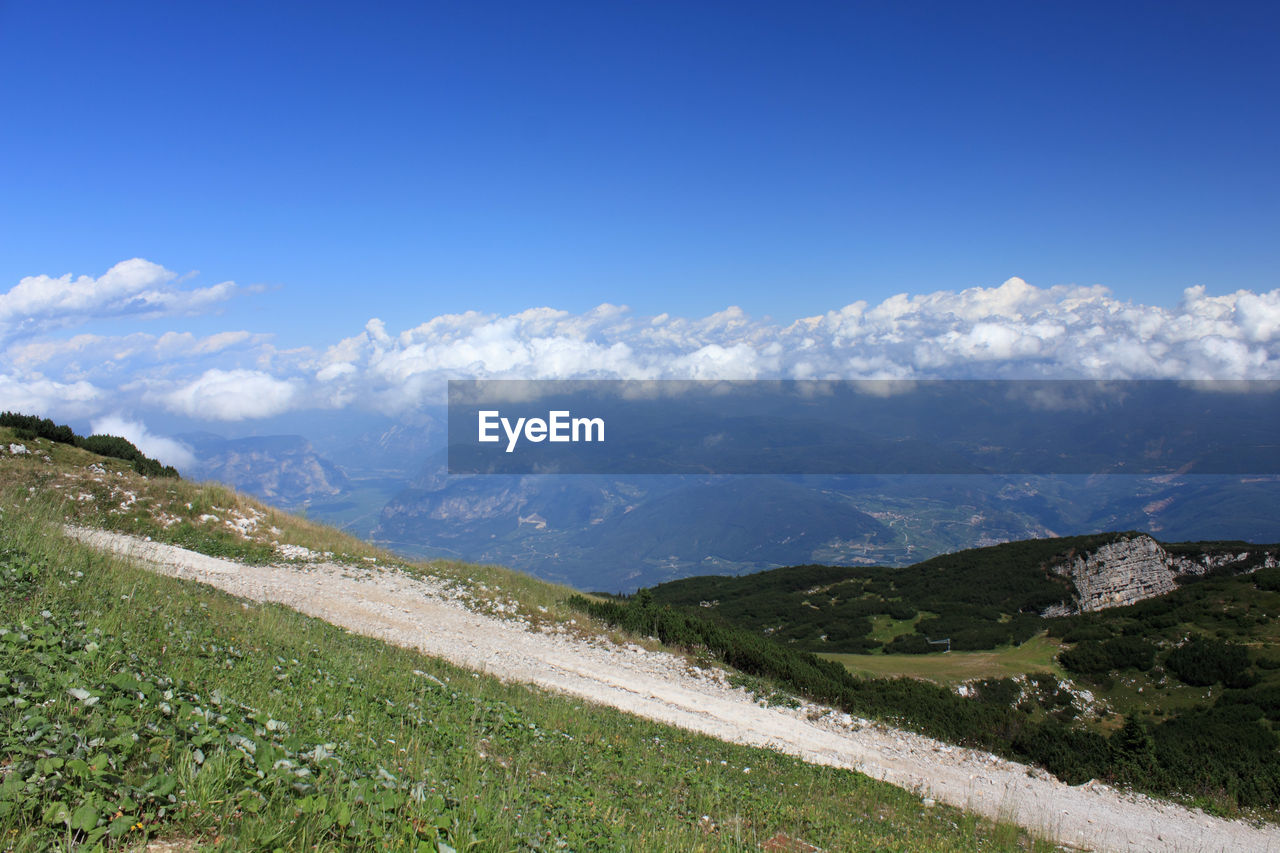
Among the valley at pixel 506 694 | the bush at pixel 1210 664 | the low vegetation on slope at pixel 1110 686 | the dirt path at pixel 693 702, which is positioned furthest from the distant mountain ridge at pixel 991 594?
the dirt path at pixel 693 702

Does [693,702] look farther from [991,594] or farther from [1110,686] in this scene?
[991,594]

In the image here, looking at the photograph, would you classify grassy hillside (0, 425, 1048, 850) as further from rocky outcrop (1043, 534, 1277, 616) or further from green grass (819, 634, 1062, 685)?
rocky outcrop (1043, 534, 1277, 616)

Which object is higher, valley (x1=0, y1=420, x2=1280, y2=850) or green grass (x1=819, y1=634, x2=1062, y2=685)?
valley (x1=0, y1=420, x2=1280, y2=850)

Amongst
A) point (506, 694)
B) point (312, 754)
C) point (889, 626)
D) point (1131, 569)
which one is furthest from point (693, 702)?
point (1131, 569)

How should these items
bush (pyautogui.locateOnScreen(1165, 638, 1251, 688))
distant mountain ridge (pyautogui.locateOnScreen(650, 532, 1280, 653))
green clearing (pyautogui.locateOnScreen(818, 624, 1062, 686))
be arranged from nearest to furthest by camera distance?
bush (pyautogui.locateOnScreen(1165, 638, 1251, 688)) → green clearing (pyautogui.locateOnScreen(818, 624, 1062, 686)) → distant mountain ridge (pyautogui.locateOnScreen(650, 532, 1280, 653))

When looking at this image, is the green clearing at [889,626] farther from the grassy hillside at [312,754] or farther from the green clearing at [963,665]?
the grassy hillside at [312,754]

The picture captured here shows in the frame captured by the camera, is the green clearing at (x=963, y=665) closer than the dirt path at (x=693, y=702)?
No

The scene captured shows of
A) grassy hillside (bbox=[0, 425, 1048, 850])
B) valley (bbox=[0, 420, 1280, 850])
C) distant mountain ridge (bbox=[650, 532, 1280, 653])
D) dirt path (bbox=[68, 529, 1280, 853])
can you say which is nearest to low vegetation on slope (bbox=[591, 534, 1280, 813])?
valley (bbox=[0, 420, 1280, 850])
